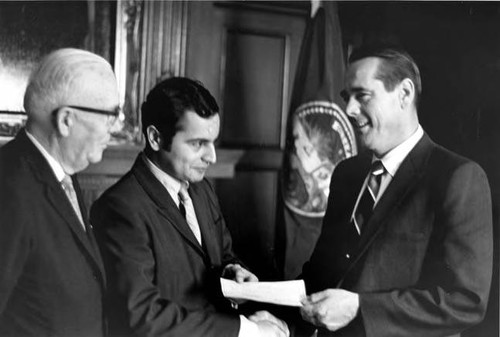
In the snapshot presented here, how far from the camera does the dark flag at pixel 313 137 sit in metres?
1.21

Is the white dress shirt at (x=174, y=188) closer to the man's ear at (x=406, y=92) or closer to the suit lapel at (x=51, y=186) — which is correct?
the suit lapel at (x=51, y=186)

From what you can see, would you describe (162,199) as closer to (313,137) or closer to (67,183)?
(67,183)

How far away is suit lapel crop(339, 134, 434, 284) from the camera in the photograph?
1.08m

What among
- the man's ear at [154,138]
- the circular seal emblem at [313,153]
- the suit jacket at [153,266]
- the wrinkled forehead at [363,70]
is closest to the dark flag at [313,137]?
the circular seal emblem at [313,153]

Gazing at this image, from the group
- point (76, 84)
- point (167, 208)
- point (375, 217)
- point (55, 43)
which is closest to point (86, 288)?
point (167, 208)

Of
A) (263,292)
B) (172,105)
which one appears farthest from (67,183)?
(263,292)

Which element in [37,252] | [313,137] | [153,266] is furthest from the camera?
[313,137]

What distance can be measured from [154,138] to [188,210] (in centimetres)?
15

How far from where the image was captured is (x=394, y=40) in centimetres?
118

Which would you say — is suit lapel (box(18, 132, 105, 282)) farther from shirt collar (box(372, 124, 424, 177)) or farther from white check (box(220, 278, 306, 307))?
shirt collar (box(372, 124, 424, 177))

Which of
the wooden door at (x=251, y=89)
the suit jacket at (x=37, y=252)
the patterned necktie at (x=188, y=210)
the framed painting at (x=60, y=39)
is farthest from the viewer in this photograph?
the wooden door at (x=251, y=89)

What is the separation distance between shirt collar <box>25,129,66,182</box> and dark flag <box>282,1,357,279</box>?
0.50m

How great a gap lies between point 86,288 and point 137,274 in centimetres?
9

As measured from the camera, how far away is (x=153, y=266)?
1.00 meters
